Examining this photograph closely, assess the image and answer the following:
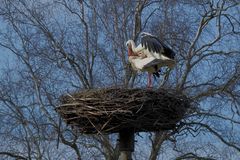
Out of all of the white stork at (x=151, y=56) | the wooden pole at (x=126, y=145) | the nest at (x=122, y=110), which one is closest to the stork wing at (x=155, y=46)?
the white stork at (x=151, y=56)

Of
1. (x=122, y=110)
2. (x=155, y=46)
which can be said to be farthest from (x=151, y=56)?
(x=122, y=110)

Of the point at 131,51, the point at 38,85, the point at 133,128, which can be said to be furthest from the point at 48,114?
the point at 133,128

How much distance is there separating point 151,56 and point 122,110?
132 cm

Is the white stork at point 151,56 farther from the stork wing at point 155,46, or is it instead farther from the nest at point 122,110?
the nest at point 122,110

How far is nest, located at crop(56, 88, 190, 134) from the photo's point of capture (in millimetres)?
7949

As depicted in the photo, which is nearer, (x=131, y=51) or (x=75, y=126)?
(x=75, y=126)

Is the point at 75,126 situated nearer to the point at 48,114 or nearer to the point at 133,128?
the point at 133,128

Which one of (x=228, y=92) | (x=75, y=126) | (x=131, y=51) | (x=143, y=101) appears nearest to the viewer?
(x=143, y=101)

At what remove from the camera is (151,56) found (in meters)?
8.93

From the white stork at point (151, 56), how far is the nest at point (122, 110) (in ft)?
1.80

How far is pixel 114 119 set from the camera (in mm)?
8008

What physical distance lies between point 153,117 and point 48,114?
6.02 meters

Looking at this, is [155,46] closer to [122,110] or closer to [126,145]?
[122,110]

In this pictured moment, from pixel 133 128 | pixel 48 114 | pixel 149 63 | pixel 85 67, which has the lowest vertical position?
pixel 133 128
